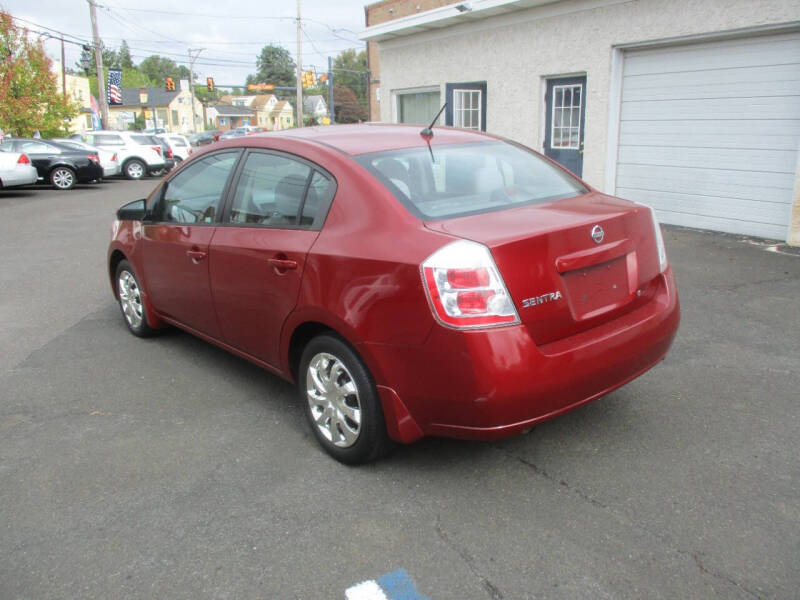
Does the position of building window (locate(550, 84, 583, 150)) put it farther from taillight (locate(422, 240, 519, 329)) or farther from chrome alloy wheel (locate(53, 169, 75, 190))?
chrome alloy wheel (locate(53, 169, 75, 190))

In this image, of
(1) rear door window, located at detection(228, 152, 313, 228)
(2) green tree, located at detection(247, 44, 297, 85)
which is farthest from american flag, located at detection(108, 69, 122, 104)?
(2) green tree, located at detection(247, 44, 297, 85)

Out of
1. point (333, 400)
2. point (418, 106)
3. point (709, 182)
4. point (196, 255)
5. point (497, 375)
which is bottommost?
point (333, 400)

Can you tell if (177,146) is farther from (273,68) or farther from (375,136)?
(273,68)

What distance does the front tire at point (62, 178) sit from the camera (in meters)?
19.5

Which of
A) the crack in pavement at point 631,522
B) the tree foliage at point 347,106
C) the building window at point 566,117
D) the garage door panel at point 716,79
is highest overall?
the tree foliage at point 347,106

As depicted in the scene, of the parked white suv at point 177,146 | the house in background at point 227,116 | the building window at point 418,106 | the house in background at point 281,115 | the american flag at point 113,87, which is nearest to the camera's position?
the building window at point 418,106

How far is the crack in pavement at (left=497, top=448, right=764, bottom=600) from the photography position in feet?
8.06

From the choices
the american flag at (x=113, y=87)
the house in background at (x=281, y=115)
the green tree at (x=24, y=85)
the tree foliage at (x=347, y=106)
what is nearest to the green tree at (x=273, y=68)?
the house in background at (x=281, y=115)

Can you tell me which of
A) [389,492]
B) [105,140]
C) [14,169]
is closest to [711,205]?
[389,492]

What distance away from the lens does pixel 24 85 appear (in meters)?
24.6

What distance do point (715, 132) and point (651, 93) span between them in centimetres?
125

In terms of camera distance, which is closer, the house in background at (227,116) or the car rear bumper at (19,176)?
the car rear bumper at (19,176)

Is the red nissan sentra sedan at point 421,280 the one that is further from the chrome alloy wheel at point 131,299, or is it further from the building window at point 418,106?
the building window at point 418,106

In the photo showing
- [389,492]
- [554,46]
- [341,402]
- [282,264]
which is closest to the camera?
[389,492]
